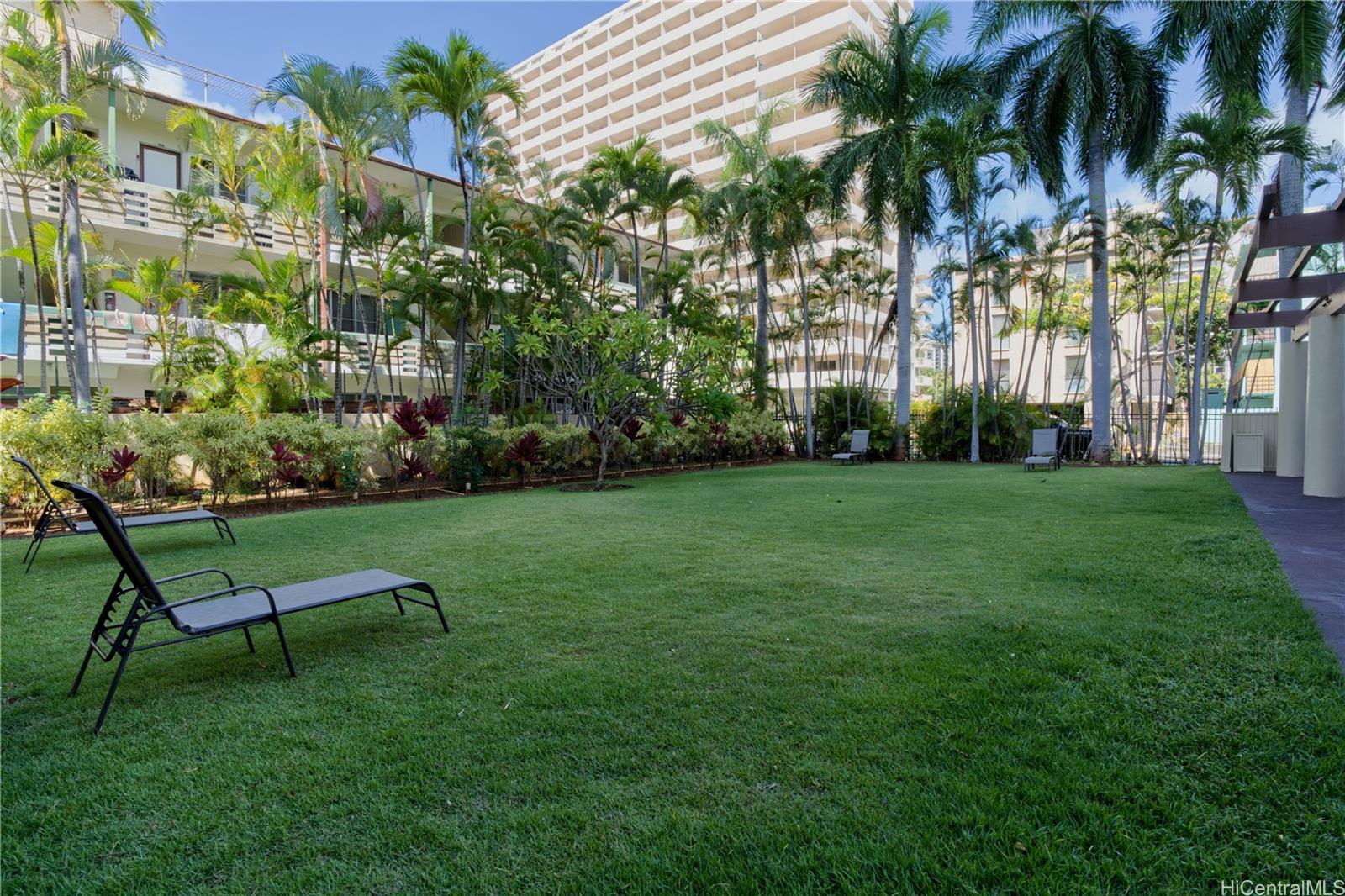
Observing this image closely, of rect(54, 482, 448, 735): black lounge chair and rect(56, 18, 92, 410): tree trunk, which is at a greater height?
rect(56, 18, 92, 410): tree trunk

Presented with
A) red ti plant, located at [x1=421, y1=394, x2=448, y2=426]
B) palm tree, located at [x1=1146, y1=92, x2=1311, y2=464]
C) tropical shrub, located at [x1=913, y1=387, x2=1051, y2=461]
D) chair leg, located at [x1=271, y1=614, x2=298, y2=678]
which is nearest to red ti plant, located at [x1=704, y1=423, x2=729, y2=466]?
tropical shrub, located at [x1=913, y1=387, x2=1051, y2=461]

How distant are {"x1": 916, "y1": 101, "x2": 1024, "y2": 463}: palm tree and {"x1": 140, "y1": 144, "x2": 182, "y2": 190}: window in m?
21.2

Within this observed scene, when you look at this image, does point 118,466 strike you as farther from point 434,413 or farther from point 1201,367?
point 1201,367

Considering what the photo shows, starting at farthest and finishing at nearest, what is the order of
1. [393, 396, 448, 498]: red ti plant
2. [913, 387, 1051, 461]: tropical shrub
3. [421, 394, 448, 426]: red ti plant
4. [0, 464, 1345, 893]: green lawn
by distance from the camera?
[913, 387, 1051, 461]: tropical shrub → [421, 394, 448, 426]: red ti plant → [393, 396, 448, 498]: red ti plant → [0, 464, 1345, 893]: green lawn

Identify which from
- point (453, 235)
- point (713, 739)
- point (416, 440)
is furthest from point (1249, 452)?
point (453, 235)

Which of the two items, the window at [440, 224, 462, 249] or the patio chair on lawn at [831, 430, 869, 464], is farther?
the window at [440, 224, 462, 249]

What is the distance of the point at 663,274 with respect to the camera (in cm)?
2206

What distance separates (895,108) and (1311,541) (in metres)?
18.6

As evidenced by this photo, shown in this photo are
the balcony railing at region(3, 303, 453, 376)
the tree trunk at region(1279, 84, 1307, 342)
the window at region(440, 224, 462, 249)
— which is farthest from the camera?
the window at region(440, 224, 462, 249)

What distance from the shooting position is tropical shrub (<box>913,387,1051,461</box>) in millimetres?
A: 20391

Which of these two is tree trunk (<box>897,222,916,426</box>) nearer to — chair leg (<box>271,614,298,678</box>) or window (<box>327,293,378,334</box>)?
window (<box>327,293,378,334</box>)

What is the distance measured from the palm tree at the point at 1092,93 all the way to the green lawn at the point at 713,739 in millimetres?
15501

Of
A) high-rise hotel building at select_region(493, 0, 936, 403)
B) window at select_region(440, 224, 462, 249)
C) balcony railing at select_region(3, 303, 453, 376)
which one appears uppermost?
high-rise hotel building at select_region(493, 0, 936, 403)

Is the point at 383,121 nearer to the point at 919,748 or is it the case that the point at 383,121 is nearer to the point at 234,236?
the point at 234,236
